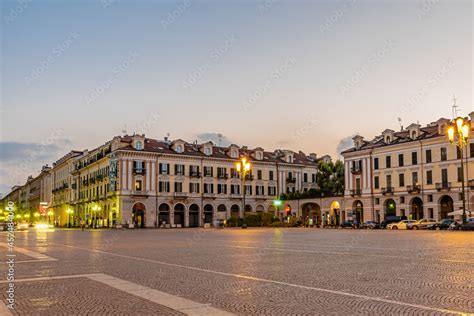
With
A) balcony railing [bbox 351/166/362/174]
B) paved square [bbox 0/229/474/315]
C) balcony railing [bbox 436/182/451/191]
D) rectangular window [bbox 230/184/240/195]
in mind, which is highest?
balcony railing [bbox 351/166/362/174]

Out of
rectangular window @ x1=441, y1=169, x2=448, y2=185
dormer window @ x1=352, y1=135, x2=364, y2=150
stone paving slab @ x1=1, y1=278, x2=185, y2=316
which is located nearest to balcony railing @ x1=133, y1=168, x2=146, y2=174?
dormer window @ x1=352, y1=135, x2=364, y2=150

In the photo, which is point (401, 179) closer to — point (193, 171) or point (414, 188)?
point (414, 188)

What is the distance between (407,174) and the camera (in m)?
70.1

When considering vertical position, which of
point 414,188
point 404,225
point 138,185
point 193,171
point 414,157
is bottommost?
point 404,225

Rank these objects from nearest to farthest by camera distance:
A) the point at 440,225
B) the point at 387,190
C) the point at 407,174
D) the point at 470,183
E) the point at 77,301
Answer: the point at 77,301
the point at 440,225
the point at 470,183
the point at 407,174
the point at 387,190

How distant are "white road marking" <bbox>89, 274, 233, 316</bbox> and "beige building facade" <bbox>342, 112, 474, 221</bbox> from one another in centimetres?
5831

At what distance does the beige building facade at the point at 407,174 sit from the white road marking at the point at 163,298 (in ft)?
191

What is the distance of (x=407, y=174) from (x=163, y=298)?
216 ft

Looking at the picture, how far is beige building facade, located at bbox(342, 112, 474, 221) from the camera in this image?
211 feet

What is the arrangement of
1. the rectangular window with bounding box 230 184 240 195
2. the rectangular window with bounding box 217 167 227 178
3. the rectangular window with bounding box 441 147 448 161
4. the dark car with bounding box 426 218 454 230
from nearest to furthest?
1. the dark car with bounding box 426 218 454 230
2. the rectangular window with bounding box 441 147 448 161
3. the rectangular window with bounding box 217 167 227 178
4. the rectangular window with bounding box 230 184 240 195

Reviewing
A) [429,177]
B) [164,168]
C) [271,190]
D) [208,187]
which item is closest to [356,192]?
[429,177]

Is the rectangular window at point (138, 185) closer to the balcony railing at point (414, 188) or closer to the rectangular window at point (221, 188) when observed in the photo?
the rectangular window at point (221, 188)

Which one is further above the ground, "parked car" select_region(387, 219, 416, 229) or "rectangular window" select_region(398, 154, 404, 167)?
"rectangular window" select_region(398, 154, 404, 167)

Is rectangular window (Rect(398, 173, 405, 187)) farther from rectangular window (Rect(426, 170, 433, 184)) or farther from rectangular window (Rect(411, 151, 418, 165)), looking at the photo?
rectangular window (Rect(426, 170, 433, 184))
